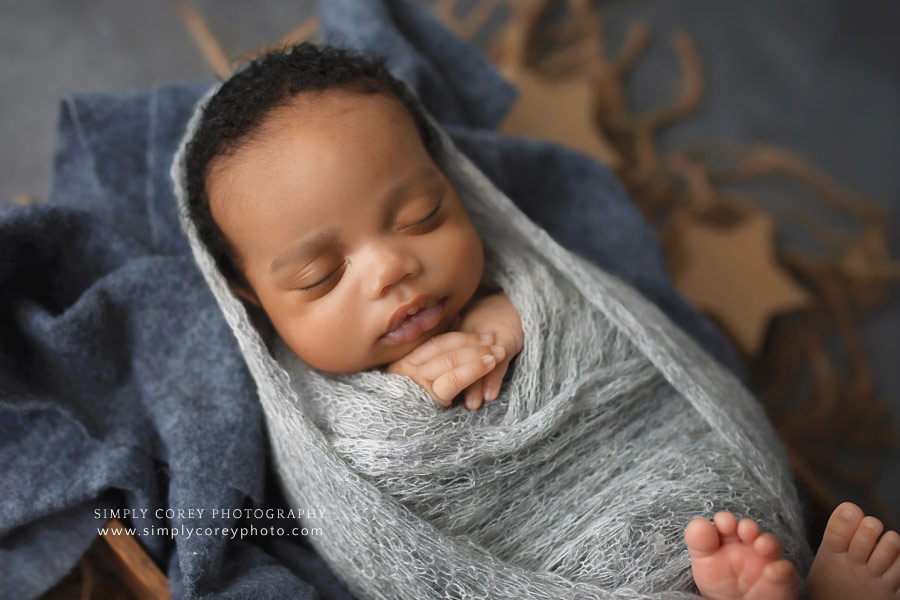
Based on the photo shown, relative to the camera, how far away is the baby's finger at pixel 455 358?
2.81 feet

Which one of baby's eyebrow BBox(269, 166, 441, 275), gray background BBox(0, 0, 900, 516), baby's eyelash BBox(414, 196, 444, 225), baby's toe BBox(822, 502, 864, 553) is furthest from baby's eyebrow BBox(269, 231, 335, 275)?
gray background BBox(0, 0, 900, 516)

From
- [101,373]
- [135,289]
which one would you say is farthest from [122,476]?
[135,289]

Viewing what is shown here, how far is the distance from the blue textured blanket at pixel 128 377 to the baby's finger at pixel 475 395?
0.32 meters

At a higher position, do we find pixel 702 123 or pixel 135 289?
pixel 135 289

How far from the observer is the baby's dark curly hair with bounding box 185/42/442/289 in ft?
2.81

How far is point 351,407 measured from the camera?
861 millimetres

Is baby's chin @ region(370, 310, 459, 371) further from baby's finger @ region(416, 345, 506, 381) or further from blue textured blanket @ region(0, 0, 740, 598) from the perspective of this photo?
blue textured blanket @ region(0, 0, 740, 598)

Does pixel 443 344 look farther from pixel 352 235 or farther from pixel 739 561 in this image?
pixel 739 561

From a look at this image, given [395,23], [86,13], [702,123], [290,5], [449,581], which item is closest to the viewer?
[449,581]

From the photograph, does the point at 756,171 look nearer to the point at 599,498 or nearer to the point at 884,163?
the point at 884,163

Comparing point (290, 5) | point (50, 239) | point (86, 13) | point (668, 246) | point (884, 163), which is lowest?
point (884, 163)

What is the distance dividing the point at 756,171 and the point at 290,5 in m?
1.27

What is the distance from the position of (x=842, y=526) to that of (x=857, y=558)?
0.04 meters

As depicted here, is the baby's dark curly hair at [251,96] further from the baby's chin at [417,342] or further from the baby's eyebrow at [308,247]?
the baby's chin at [417,342]
